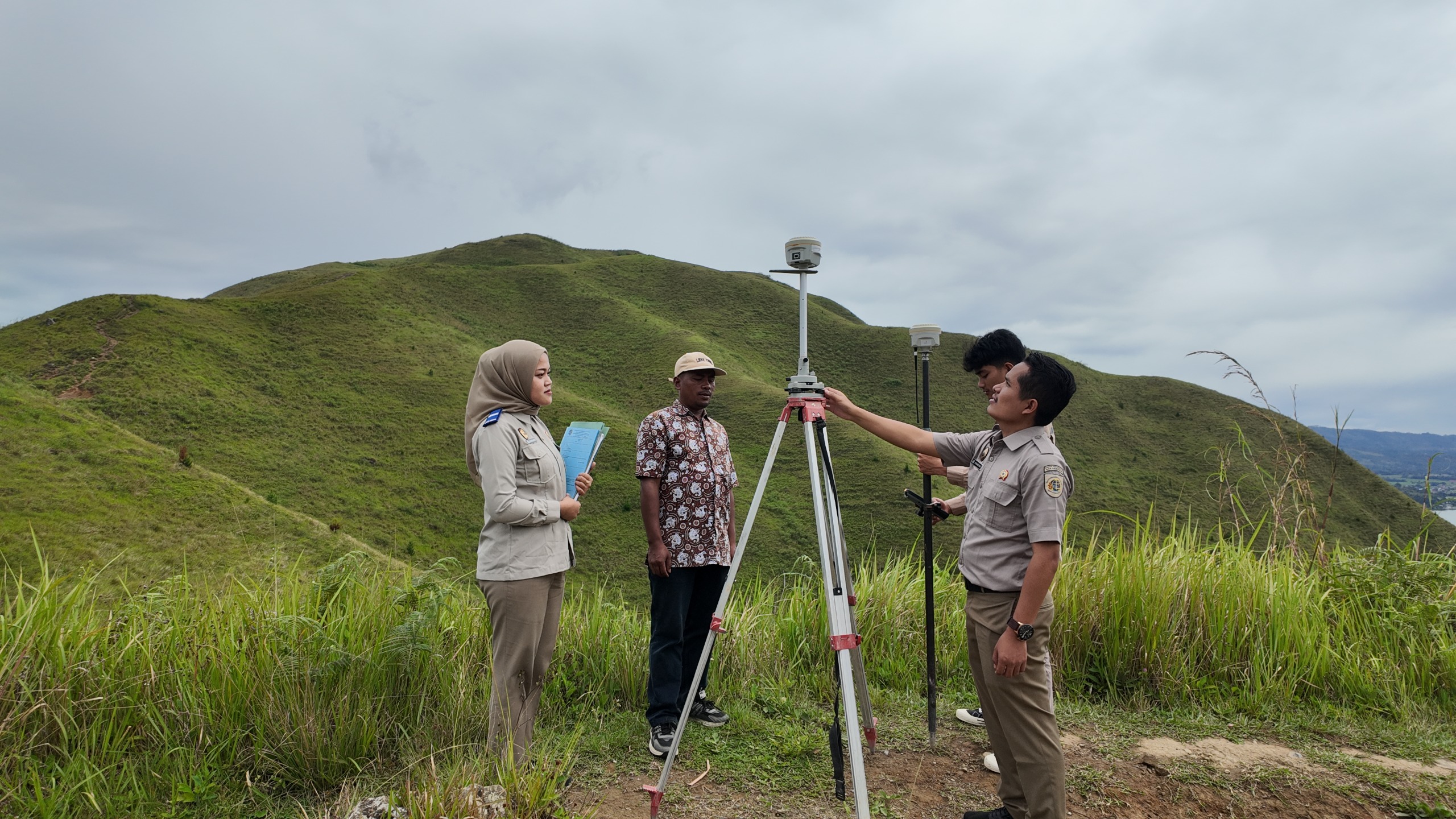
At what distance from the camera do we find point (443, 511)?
33312 millimetres

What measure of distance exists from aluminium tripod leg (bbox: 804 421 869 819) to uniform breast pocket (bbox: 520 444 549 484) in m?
1.10

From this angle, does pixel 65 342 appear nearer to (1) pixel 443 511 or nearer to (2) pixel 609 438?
(1) pixel 443 511

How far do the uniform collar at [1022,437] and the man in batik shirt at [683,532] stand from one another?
54.6 inches

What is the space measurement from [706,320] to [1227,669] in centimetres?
6306

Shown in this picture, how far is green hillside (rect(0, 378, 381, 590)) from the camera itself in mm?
18219

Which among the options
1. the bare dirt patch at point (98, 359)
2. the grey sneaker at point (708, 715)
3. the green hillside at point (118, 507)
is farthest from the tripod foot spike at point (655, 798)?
the bare dirt patch at point (98, 359)

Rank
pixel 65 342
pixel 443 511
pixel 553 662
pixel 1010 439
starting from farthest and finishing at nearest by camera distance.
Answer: pixel 65 342, pixel 443 511, pixel 553 662, pixel 1010 439

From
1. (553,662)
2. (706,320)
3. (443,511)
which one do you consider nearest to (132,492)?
(443,511)

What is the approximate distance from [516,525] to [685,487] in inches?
39.5

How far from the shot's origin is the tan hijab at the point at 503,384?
2.95 m

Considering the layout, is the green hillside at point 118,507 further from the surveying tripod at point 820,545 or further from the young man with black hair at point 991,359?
the young man with black hair at point 991,359

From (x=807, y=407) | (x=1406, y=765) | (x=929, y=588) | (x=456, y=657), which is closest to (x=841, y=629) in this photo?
(x=807, y=407)

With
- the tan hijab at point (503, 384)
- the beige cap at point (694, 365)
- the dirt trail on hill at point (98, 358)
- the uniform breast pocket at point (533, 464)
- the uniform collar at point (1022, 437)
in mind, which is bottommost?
the uniform breast pocket at point (533, 464)

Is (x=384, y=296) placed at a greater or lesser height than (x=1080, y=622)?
greater
